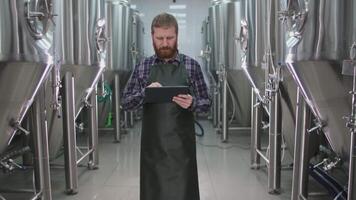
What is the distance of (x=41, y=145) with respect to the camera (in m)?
2.09

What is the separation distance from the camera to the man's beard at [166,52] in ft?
5.02

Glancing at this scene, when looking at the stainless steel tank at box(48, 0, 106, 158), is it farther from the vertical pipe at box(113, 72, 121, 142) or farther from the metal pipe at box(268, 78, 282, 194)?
the metal pipe at box(268, 78, 282, 194)

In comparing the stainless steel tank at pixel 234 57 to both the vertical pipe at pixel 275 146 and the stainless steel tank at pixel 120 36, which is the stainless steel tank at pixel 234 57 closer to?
the stainless steel tank at pixel 120 36

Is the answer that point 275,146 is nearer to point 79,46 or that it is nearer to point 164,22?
point 164,22

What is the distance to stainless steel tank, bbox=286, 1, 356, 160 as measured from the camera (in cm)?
151

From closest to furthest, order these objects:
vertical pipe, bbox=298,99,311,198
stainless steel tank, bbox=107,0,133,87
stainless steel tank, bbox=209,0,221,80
→ 1. vertical pipe, bbox=298,99,311,198
2. stainless steel tank, bbox=107,0,133,87
3. stainless steel tank, bbox=209,0,221,80

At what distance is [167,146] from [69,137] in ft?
3.86

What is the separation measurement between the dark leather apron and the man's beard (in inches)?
1.4

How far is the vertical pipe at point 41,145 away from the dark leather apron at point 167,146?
2.50ft

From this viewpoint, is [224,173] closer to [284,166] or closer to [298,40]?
[284,166]

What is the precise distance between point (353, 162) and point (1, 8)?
148 centimetres

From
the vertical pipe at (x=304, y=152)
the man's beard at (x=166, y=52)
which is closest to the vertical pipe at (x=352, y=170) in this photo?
the vertical pipe at (x=304, y=152)

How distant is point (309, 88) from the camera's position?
186 cm

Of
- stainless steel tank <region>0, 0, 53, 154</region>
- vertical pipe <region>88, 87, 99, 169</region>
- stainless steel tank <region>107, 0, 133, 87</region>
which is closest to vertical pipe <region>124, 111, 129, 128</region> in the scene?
stainless steel tank <region>107, 0, 133, 87</region>
